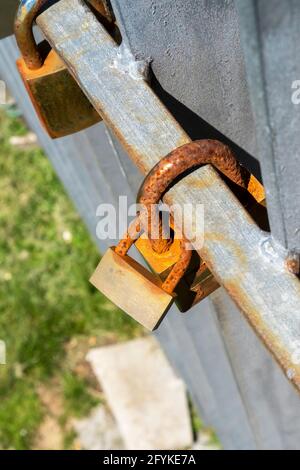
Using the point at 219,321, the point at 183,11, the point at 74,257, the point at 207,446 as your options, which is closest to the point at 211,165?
the point at 183,11

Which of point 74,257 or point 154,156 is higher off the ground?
point 154,156

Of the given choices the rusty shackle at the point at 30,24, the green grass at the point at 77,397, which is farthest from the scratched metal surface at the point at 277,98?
the green grass at the point at 77,397

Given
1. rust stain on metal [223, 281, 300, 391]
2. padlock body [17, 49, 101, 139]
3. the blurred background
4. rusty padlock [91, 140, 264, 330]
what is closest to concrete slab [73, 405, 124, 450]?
the blurred background

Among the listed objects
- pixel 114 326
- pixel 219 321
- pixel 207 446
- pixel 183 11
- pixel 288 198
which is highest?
pixel 183 11

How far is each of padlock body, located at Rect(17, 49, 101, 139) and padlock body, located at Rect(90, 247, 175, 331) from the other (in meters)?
0.37

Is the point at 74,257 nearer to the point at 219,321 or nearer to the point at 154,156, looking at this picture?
the point at 219,321

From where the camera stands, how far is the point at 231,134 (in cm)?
130

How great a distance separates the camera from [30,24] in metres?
1.16

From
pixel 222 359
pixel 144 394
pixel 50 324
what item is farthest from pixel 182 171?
pixel 50 324

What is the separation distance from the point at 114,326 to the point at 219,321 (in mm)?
1741

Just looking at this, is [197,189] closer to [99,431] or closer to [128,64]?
→ [128,64]

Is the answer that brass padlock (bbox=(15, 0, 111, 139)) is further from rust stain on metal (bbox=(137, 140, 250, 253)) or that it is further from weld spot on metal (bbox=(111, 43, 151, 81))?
rust stain on metal (bbox=(137, 140, 250, 253))

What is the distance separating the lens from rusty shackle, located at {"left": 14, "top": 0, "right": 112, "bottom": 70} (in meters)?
1.13

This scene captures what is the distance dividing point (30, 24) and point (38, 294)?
2.42 metres
